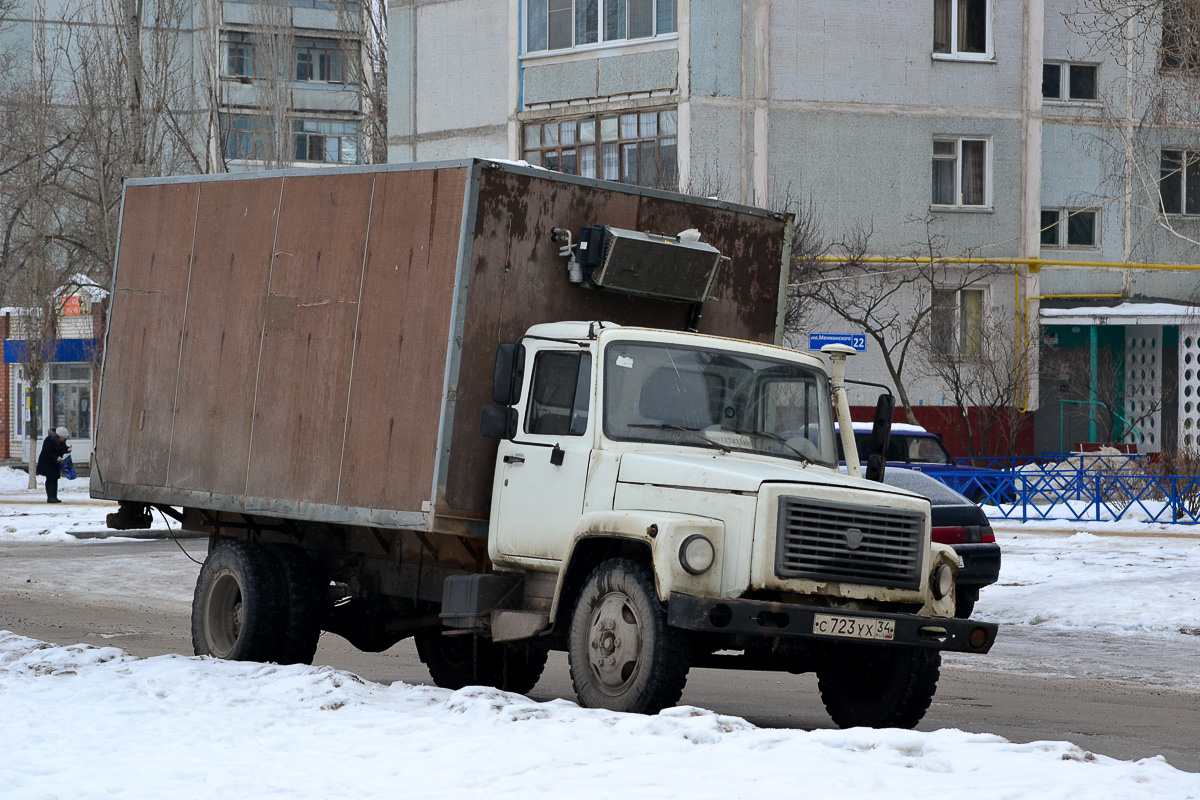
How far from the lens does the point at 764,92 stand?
3453cm

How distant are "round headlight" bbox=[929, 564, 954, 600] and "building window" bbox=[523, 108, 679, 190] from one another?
25.2 m

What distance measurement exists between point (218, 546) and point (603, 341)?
398 cm

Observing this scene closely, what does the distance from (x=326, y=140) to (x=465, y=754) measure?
56.2 meters

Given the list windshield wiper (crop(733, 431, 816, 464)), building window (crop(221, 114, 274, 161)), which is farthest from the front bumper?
building window (crop(221, 114, 274, 161))


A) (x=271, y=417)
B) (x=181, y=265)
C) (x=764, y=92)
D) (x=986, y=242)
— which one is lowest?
(x=271, y=417)

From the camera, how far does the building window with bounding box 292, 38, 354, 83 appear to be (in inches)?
2406

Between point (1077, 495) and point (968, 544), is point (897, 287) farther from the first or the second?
point (968, 544)

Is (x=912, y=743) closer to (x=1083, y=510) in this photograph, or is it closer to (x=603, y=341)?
(x=603, y=341)

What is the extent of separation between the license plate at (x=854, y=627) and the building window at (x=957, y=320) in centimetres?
2739

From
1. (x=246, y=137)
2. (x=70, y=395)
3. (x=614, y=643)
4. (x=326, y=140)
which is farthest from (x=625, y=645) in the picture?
(x=326, y=140)

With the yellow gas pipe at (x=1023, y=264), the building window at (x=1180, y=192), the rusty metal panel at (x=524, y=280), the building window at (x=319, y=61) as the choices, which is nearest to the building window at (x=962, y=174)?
the yellow gas pipe at (x=1023, y=264)

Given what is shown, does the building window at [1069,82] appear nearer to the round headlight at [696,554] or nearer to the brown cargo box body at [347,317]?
the brown cargo box body at [347,317]

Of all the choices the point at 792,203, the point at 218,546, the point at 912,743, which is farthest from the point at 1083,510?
the point at 912,743

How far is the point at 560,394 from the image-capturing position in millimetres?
9164
